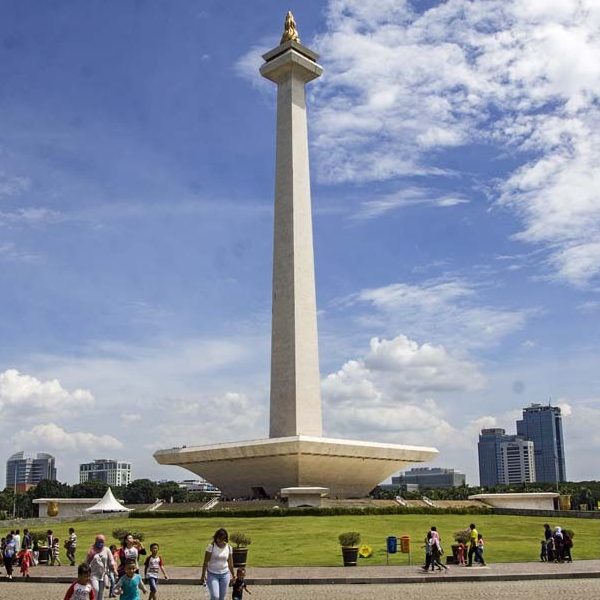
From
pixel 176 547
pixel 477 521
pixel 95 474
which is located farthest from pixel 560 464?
pixel 176 547

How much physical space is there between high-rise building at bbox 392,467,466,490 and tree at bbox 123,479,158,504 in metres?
80.8

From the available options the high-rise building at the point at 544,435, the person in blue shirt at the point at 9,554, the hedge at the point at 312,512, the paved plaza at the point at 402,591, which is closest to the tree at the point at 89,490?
the hedge at the point at 312,512

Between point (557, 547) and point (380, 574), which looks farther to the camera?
point (557, 547)

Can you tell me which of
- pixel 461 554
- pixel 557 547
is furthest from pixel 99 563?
pixel 557 547

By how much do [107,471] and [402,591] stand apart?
176947mm

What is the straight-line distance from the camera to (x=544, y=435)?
152 meters

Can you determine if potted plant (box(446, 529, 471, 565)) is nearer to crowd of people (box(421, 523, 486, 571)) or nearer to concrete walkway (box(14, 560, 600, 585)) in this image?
crowd of people (box(421, 523, 486, 571))

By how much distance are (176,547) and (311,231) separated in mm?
26092

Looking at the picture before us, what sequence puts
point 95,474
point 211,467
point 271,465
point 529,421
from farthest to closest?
point 95,474 < point 529,421 < point 211,467 < point 271,465

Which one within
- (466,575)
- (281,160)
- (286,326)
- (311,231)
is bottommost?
(466,575)

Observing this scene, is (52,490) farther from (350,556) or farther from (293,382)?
(350,556)

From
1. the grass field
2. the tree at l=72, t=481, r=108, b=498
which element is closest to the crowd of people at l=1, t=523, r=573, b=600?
the grass field

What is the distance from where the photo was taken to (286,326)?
45531 mm

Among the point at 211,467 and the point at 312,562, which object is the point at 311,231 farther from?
the point at 312,562
